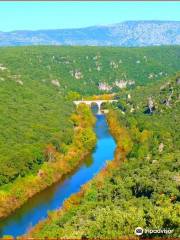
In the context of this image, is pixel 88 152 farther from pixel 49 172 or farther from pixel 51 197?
pixel 51 197

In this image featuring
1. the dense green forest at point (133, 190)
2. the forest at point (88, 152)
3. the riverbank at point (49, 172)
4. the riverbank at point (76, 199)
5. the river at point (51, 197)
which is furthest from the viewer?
the riverbank at point (49, 172)

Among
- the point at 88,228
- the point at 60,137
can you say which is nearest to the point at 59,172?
the point at 60,137

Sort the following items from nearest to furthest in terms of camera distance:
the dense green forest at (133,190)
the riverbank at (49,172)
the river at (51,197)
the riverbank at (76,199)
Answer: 1. the dense green forest at (133,190)
2. the riverbank at (76,199)
3. the river at (51,197)
4. the riverbank at (49,172)

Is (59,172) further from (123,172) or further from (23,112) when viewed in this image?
(23,112)

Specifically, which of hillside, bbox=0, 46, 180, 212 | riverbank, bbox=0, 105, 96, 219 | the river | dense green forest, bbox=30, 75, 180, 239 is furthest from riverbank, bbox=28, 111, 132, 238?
hillside, bbox=0, 46, 180, 212

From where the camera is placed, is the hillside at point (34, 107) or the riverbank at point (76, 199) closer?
the riverbank at point (76, 199)

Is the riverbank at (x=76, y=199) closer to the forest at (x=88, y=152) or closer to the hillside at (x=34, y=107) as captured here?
the forest at (x=88, y=152)

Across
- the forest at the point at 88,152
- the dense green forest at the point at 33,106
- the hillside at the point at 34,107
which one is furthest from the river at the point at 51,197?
the dense green forest at the point at 33,106
